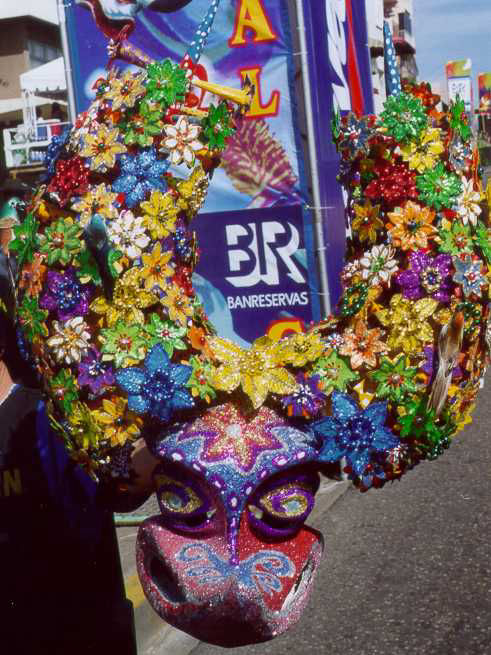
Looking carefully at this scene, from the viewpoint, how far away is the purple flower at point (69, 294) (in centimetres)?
162

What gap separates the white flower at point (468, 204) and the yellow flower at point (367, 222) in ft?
0.45

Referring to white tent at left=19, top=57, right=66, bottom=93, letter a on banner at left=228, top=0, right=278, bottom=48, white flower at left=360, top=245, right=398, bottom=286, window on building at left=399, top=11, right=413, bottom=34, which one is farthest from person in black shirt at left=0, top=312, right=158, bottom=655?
window on building at left=399, top=11, right=413, bottom=34

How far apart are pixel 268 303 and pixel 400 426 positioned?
3.52 metres

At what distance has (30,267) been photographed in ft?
5.52

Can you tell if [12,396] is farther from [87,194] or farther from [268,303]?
[268,303]

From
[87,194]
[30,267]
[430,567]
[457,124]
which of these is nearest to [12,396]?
[30,267]

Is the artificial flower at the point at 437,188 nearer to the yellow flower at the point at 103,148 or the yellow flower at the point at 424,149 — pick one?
the yellow flower at the point at 424,149

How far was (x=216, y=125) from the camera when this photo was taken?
1684mm

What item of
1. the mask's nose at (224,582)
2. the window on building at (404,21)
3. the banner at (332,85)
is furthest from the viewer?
the window on building at (404,21)

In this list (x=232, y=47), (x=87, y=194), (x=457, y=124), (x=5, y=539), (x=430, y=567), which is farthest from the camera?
(x=232, y=47)

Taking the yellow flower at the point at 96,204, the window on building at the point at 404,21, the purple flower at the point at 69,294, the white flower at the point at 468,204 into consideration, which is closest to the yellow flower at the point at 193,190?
the yellow flower at the point at 96,204

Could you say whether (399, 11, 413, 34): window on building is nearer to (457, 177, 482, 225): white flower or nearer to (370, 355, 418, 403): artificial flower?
(457, 177, 482, 225): white flower

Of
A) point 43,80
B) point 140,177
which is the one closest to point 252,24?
point 140,177

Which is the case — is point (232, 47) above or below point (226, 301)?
above
